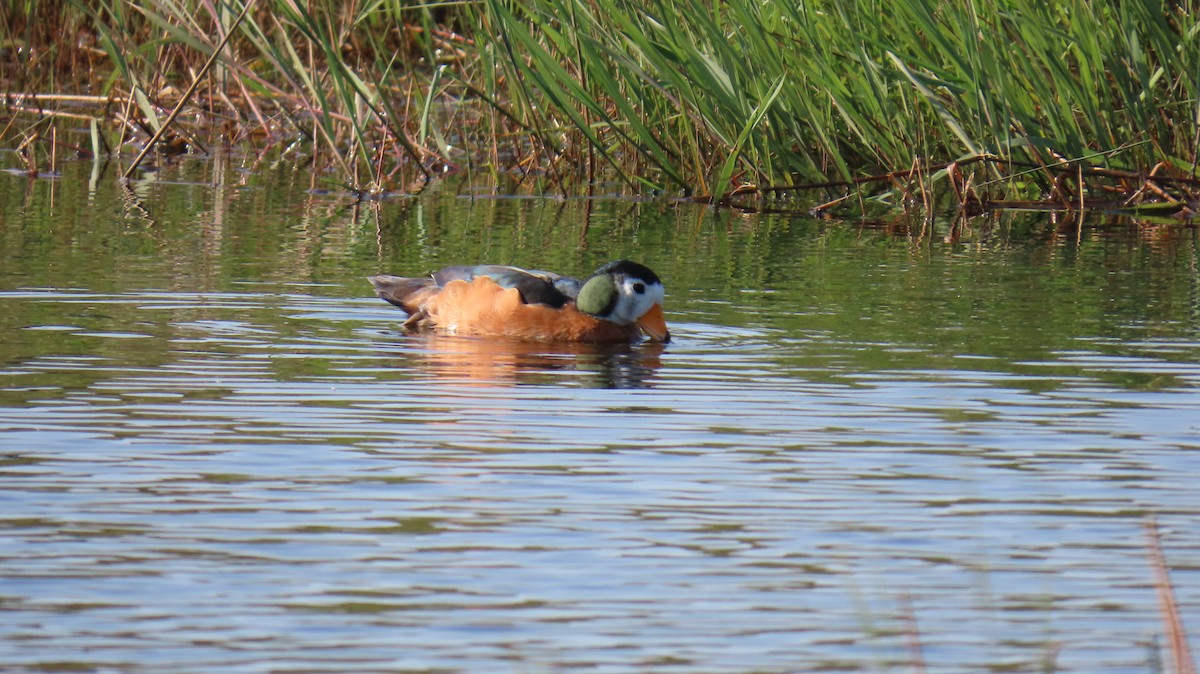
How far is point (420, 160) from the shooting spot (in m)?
14.1

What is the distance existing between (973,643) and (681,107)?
839cm

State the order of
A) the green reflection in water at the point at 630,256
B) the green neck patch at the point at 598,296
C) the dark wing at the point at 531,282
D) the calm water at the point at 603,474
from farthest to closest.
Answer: the dark wing at the point at 531,282 < the green neck patch at the point at 598,296 < the green reflection in water at the point at 630,256 < the calm water at the point at 603,474

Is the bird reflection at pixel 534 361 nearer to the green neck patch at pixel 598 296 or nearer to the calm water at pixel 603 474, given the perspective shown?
the calm water at pixel 603 474

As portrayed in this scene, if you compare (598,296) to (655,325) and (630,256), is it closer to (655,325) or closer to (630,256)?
(655,325)

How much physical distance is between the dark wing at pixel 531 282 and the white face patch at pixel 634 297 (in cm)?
27

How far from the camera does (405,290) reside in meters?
8.12

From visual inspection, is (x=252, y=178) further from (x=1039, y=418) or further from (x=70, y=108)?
(x=1039, y=418)

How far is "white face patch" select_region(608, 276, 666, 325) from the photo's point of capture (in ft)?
24.6

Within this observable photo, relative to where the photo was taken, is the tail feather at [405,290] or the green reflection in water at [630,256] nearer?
the green reflection in water at [630,256]

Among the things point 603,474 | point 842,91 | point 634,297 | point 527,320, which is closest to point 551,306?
point 527,320

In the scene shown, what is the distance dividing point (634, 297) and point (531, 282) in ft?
1.43

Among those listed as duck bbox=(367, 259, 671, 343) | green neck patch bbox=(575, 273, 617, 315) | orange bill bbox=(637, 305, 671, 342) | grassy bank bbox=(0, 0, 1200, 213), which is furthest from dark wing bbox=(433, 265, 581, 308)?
grassy bank bbox=(0, 0, 1200, 213)

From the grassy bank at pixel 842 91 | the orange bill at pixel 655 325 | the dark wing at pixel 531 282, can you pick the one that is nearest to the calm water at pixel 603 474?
the orange bill at pixel 655 325

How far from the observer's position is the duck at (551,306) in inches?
297
